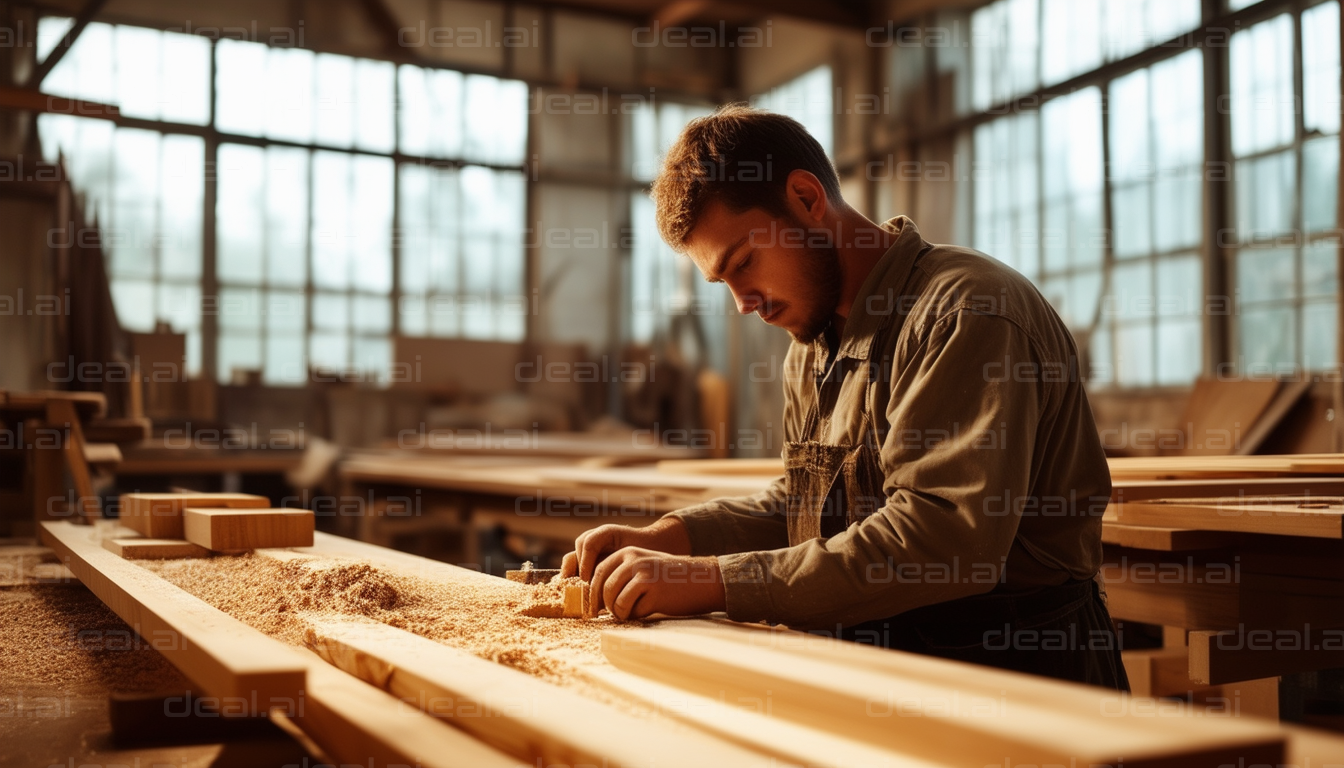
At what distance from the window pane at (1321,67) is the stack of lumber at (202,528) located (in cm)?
647

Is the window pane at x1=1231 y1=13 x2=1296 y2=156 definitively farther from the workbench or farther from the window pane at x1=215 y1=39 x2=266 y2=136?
the window pane at x1=215 y1=39 x2=266 y2=136

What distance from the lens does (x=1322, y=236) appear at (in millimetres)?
6445

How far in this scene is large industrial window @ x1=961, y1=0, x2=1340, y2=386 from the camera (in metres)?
6.54

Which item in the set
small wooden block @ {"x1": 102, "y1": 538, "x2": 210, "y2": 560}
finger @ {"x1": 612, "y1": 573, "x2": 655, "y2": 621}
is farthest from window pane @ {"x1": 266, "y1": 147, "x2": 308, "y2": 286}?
finger @ {"x1": 612, "y1": 573, "x2": 655, "y2": 621}

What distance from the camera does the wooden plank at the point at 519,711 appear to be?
2.94 feet

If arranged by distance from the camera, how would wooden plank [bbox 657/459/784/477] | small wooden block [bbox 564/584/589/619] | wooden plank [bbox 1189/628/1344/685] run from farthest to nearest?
wooden plank [bbox 657/459/784/477] → wooden plank [bbox 1189/628/1344/685] → small wooden block [bbox 564/584/589/619]

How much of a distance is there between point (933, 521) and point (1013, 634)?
374 millimetres

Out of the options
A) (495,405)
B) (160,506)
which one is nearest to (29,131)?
(495,405)

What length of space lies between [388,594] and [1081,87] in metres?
7.98

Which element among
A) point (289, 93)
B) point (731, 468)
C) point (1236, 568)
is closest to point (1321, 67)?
point (731, 468)

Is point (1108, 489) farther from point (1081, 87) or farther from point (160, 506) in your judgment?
point (1081, 87)

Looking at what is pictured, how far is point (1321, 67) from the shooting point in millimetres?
6441

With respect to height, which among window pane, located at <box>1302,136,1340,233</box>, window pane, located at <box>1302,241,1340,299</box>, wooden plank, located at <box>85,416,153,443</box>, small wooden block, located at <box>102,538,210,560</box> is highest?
window pane, located at <box>1302,136,1340,233</box>

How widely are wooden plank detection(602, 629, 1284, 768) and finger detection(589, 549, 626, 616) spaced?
0.86ft
